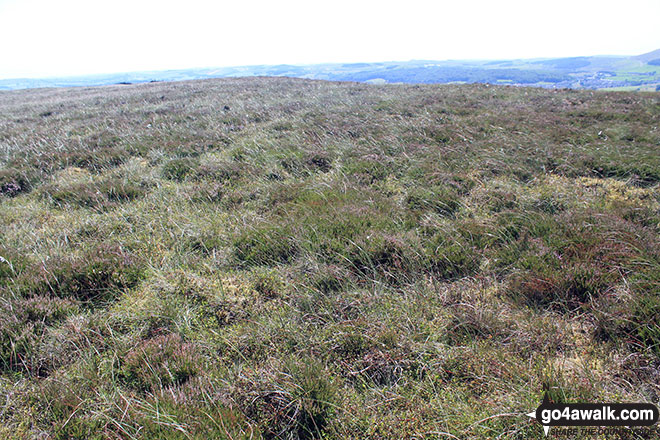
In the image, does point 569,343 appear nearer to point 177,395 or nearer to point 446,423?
point 446,423

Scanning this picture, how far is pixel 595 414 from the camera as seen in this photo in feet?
7.27

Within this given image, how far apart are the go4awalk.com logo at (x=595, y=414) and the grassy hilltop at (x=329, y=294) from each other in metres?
0.07

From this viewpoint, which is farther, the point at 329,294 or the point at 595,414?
the point at 329,294

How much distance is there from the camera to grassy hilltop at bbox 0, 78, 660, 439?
7.90ft

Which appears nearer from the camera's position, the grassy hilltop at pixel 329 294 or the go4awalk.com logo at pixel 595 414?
the go4awalk.com logo at pixel 595 414

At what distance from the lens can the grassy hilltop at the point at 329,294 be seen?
2.41 m

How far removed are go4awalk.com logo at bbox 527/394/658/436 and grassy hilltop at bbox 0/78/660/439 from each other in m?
0.07

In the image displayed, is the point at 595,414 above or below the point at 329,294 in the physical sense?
below

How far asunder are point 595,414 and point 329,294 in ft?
7.69

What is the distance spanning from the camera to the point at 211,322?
3.31 meters

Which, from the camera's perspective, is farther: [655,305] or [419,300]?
[419,300]

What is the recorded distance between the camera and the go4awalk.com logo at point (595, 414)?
2.17 meters

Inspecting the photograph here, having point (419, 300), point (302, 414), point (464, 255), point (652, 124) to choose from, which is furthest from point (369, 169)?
point (652, 124)

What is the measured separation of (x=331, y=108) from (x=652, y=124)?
36.2ft
